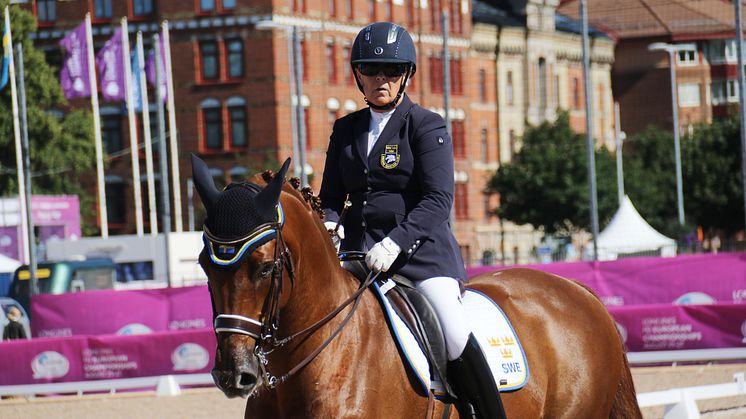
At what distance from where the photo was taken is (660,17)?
82.2 meters

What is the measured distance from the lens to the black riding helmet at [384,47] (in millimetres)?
7398

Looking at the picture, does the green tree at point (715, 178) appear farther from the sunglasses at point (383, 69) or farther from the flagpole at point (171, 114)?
the sunglasses at point (383, 69)

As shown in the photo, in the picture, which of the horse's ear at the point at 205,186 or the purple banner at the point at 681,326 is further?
the purple banner at the point at 681,326

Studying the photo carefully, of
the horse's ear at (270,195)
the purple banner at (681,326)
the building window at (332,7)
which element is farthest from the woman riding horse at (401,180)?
the building window at (332,7)

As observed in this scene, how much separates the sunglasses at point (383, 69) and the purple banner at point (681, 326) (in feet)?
48.2

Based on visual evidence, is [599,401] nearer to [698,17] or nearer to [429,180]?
[429,180]

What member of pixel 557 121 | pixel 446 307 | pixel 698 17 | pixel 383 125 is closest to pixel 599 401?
pixel 446 307

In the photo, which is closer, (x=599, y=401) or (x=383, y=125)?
(x=383, y=125)

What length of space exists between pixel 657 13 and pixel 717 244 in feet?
114

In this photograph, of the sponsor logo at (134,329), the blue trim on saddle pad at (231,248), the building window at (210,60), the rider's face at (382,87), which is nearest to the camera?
the blue trim on saddle pad at (231,248)

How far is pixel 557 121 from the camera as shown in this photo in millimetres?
70125

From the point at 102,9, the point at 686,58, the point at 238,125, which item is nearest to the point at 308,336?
the point at 238,125

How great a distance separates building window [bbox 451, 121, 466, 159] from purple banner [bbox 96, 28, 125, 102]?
32339 mm

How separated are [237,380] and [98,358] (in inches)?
695
